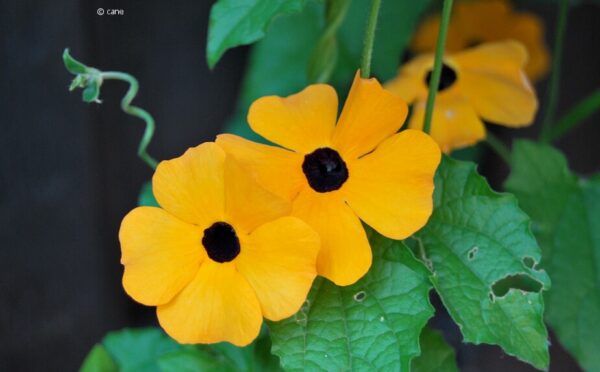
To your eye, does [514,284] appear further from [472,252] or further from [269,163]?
[269,163]

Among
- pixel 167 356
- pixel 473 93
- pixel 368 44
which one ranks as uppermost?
pixel 368 44

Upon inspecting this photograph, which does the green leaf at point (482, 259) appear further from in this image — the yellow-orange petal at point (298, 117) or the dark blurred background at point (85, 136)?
the dark blurred background at point (85, 136)

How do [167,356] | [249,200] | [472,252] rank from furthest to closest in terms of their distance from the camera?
1. [167,356]
2. [472,252]
3. [249,200]

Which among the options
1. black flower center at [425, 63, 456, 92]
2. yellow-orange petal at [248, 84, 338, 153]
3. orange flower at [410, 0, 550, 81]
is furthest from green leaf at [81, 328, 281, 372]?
orange flower at [410, 0, 550, 81]

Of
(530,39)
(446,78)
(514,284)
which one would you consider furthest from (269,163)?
(530,39)

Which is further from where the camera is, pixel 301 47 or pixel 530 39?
pixel 530 39

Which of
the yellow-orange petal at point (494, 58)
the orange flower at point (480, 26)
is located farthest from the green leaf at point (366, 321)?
the orange flower at point (480, 26)
